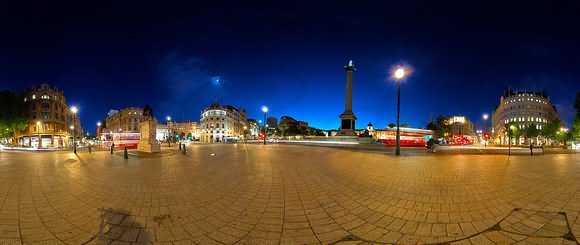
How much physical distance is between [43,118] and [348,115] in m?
79.8

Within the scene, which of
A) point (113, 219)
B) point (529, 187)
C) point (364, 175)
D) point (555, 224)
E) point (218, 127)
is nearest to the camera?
point (555, 224)

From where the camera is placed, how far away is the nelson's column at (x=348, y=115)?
3972cm

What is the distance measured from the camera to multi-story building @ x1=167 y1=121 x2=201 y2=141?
122188 mm

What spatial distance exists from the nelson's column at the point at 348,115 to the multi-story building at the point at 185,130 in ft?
323

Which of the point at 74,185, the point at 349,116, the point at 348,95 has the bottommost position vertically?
the point at 74,185

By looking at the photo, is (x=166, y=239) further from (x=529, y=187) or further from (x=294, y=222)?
(x=529, y=187)

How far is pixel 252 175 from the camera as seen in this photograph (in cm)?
902

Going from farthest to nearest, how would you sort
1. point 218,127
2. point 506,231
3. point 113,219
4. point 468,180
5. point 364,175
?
point 218,127 < point 364,175 < point 468,180 < point 113,219 < point 506,231

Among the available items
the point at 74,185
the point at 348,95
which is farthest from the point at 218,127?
the point at 74,185

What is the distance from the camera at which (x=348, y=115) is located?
134 ft

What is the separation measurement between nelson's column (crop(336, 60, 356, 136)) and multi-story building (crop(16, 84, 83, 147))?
65.2 m

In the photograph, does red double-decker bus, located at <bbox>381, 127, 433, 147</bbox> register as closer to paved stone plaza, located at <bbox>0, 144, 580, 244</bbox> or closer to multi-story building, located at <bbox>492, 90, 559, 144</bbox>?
paved stone plaza, located at <bbox>0, 144, 580, 244</bbox>

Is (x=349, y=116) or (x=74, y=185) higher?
(x=349, y=116)

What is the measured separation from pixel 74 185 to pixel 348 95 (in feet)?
133
